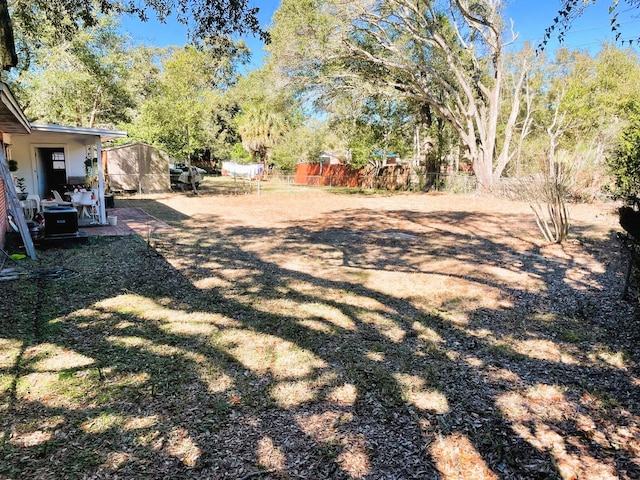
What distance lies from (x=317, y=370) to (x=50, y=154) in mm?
14986

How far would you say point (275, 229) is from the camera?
11.0m

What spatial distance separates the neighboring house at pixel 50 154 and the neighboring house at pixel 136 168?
533 cm

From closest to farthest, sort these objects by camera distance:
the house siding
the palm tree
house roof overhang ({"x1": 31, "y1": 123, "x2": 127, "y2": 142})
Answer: the house siding → house roof overhang ({"x1": 31, "y1": 123, "x2": 127, "y2": 142}) → the palm tree

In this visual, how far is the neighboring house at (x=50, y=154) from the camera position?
9406mm

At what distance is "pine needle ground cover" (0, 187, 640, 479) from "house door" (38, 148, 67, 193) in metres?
8.74

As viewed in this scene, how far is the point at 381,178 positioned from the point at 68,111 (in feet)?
58.9

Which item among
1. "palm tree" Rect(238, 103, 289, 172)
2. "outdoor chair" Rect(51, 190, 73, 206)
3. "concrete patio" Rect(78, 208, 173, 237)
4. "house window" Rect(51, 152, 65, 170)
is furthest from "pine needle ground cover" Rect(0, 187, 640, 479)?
"palm tree" Rect(238, 103, 289, 172)

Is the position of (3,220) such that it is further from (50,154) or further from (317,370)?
(50,154)

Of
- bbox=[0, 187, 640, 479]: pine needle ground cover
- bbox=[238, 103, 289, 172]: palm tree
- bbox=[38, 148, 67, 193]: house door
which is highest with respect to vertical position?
bbox=[238, 103, 289, 172]: palm tree

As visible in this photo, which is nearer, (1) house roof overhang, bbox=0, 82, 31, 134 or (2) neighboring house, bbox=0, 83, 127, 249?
(1) house roof overhang, bbox=0, 82, 31, 134

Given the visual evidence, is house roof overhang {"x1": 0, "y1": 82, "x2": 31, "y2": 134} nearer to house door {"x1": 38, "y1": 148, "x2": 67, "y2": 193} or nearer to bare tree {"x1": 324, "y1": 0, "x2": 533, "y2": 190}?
house door {"x1": 38, "y1": 148, "x2": 67, "y2": 193}

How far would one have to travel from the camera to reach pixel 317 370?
359 cm

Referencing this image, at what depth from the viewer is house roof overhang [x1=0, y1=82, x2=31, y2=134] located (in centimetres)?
532

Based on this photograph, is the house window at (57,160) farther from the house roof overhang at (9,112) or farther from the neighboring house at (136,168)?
the house roof overhang at (9,112)
